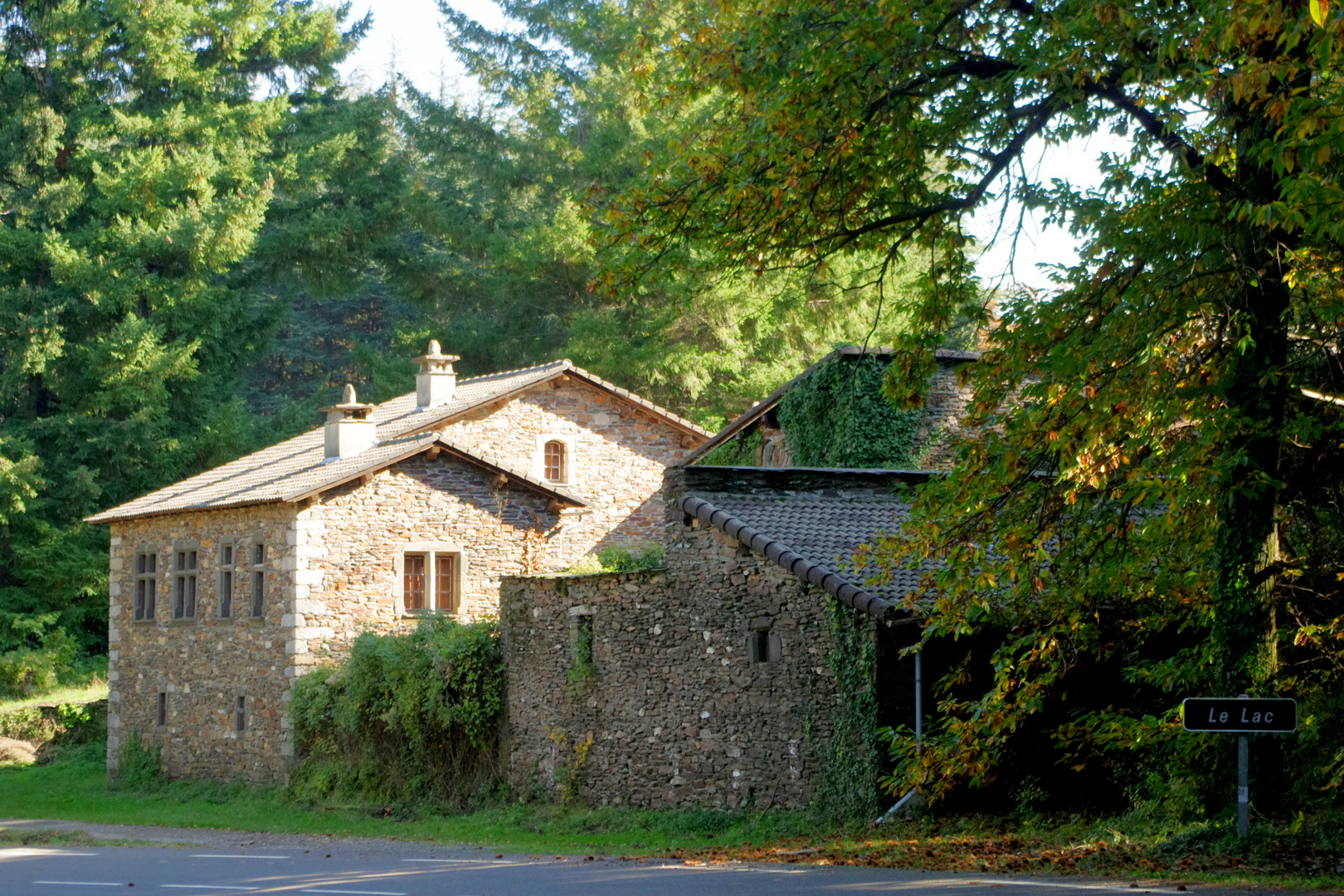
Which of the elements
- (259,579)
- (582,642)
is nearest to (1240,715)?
(582,642)

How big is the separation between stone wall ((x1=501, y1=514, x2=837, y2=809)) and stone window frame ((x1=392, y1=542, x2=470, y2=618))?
16.5 ft

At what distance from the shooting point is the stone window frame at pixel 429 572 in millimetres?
25719

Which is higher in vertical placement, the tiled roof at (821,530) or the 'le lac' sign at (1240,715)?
the tiled roof at (821,530)

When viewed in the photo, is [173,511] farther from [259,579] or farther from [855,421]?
[855,421]

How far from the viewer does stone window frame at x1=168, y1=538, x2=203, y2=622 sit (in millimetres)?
28203

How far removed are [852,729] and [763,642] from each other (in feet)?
5.72

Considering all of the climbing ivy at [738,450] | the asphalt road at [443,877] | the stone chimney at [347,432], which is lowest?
the asphalt road at [443,877]

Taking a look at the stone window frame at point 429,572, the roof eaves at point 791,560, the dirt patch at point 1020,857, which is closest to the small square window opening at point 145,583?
the stone window frame at point 429,572

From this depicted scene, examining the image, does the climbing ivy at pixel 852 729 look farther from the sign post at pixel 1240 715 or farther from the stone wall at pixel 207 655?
the stone wall at pixel 207 655

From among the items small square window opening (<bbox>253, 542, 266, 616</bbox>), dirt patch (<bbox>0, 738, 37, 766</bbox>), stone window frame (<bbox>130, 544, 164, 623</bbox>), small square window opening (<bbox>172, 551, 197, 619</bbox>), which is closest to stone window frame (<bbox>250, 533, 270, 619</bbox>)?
small square window opening (<bbox>253, 542, 266, 616</bbox>)

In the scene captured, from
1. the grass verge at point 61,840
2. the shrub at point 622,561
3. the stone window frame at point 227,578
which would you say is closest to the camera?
the grass verge at point 61,840

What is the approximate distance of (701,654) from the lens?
17875 millimetres

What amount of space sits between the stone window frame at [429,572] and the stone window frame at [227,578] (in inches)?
137

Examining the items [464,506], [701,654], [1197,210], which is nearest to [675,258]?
[1197,210]
